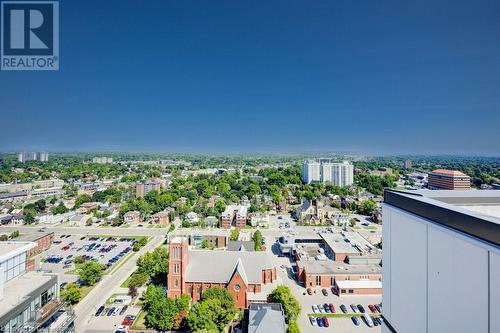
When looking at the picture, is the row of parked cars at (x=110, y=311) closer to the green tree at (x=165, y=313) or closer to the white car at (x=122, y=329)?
the white car at (x=122, y=329)

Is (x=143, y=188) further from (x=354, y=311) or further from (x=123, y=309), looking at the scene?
(x=354, y=311)

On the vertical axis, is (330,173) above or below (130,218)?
above

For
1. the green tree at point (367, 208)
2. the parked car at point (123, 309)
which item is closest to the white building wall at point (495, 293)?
the parked car at point (123, 309)

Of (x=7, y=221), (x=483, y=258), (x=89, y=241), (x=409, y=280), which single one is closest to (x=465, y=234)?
(x=483, y=258)

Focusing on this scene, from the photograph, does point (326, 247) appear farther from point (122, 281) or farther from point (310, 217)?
point (122, 281)

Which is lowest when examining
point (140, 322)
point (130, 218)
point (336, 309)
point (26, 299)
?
point (336, 309)

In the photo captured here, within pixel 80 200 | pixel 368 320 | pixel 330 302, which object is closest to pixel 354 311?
pixel 368 320

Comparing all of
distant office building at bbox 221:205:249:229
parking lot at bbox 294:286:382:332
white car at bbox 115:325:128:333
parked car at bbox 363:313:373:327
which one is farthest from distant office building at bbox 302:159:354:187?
white car at bbox 115:325:128:333
